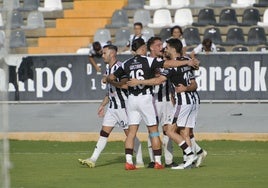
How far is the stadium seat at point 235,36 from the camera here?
93.1 feet

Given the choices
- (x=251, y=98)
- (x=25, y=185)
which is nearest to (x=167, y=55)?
(x=25, y=185)

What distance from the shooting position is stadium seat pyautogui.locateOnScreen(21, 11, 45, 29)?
31.5m

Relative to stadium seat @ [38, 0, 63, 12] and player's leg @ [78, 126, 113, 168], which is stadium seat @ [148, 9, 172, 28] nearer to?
stadium seat @ [38, 0, 63, 12]

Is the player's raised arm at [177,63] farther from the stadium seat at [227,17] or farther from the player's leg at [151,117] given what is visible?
the stadium seat at [227,17]

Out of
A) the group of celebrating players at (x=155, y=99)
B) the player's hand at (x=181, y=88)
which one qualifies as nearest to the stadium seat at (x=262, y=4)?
the group of celebrating players at (x=155, y=99)

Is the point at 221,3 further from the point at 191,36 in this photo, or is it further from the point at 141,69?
the point at 141,69

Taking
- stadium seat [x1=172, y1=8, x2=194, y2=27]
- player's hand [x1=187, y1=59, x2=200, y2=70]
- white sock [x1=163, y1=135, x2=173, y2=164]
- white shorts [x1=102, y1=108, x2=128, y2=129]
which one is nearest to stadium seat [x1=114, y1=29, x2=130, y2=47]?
stadium seat [x1=172, y1=8, x2=194, y2=27]

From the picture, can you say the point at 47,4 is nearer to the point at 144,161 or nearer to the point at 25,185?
the point at 144,161

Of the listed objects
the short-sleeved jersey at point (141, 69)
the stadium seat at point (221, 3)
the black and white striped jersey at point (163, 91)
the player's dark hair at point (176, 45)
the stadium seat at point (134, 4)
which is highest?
the player's dark hair at point (176, 45)

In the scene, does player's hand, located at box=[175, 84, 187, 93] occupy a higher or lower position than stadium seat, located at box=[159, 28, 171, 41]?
higher

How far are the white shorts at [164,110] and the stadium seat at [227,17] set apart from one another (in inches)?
457

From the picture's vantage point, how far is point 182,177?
16.2m

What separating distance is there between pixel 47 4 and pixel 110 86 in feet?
49.1

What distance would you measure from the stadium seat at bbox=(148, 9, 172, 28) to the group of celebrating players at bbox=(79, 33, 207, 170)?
12090 mm
